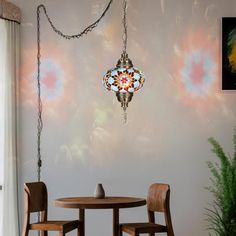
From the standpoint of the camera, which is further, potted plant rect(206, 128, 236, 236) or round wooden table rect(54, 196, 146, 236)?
potted plant rect(206, 128, 236, 236)

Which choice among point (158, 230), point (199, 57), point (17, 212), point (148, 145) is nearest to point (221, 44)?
point (199, 57)

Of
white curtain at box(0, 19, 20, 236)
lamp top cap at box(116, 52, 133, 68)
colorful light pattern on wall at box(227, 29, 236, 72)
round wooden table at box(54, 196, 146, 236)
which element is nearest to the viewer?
round wooden table at box(54, 196, 146, 236)

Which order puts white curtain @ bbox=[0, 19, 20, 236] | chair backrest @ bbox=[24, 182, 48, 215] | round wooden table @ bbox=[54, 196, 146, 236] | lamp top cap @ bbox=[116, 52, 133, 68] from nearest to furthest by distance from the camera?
1. round wooden table @ bbox=[54, 196, 146, 236]
2. chair backrest @ bbox=[24, 182, 48, 215]
3. lamp top cap @ bbox=[116, 52, 133, 68]
4. white curtain @ bbox=[0, 19, 20, 236]

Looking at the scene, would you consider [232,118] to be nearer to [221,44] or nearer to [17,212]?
[221,44]

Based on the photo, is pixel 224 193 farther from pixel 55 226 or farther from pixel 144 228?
pixel 55 226

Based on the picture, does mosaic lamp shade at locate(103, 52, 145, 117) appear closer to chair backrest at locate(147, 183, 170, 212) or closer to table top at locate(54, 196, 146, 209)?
chair backrest at locate(147, 183, 170, 212)

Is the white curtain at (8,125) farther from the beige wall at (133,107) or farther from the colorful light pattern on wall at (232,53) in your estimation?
the colorful light pattern on wall at (232,53)

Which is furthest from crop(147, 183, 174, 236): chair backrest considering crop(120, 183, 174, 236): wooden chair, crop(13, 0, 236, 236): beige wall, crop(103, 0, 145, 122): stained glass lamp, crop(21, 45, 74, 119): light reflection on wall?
crop(21, 45, 74, 119): light reflection on wall

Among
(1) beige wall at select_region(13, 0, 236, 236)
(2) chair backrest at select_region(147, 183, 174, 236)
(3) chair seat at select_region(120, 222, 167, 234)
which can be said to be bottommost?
(3) chair seat at select_region(120, 222, 167, 234)

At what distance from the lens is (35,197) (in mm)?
5543

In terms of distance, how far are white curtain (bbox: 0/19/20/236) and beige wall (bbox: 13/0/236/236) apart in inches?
6.1

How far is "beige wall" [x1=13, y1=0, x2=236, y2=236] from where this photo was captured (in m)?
6.30

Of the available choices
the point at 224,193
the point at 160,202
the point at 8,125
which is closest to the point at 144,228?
the point at 160,202

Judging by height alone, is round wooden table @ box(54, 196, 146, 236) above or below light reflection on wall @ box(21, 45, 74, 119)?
below
